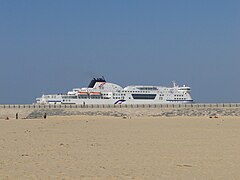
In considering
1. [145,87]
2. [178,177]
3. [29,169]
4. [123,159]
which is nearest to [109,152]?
[123,159]

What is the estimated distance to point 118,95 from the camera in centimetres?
8919

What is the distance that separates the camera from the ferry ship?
8581cm

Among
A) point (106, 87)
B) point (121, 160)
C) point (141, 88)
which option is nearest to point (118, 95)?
point (106, 87)

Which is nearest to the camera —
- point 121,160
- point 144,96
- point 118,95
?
point 121,160

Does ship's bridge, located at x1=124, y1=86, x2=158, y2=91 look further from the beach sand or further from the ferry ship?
the beach sand

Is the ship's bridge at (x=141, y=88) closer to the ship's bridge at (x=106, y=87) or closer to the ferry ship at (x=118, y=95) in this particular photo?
the ferry ship at (x=118, y=95)

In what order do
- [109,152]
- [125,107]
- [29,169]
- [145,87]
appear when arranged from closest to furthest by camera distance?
[29,169], [109,152], [125,107], [145,87]

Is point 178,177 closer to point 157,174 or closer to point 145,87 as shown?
point 157,174

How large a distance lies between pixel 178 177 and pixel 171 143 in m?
7.19

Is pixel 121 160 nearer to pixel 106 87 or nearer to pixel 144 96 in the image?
pixel 106 87

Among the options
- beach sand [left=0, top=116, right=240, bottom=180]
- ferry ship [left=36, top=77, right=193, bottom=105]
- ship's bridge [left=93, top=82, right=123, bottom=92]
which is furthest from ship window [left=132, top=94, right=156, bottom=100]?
beach sand [left=0, top=116, right=240, bottom=180]

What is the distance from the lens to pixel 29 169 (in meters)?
10.7

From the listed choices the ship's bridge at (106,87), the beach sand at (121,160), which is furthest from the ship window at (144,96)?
the beach sand at (121,160)

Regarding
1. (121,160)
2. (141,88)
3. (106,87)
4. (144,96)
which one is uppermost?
(106,87)
